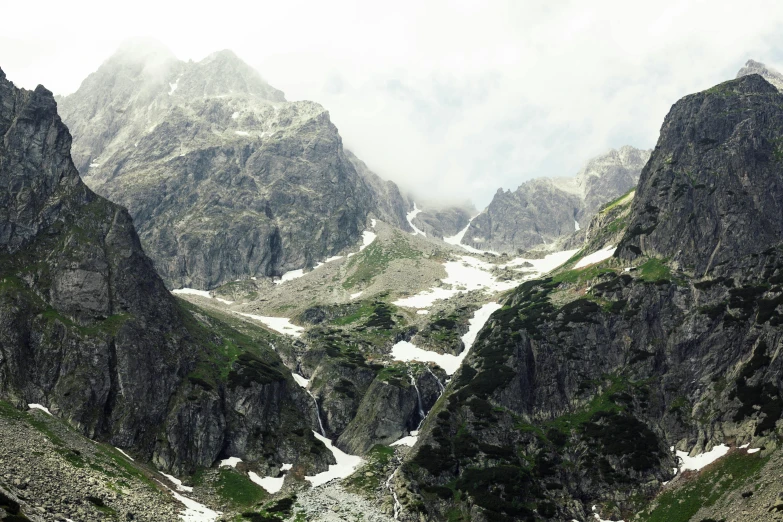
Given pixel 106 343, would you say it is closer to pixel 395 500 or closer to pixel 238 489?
pixel 238 489

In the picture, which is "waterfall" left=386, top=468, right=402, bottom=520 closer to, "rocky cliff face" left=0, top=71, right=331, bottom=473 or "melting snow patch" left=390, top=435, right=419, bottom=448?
"melting snow patch" left=390, top=435, right=419, bottom=448

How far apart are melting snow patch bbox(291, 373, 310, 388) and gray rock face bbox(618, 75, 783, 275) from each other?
8848cm

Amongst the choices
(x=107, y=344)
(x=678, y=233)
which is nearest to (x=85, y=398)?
(x=107, y=344)

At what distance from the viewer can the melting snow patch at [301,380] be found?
137 metres

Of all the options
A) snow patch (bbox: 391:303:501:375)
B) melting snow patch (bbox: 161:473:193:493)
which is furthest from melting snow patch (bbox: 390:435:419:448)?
melting snow patch (bbox: 161:473:193:493)

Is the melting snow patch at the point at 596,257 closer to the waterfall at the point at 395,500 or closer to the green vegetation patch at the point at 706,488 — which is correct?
the green vegetation patch at the point at 706,488

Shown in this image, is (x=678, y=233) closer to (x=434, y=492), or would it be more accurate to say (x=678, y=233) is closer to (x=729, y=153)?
(x=729, y=153)

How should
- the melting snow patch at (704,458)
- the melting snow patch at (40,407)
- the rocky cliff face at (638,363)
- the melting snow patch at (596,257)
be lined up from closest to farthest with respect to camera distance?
the melting snow patch at (704,458) < the rocky cliff face at (638,363) < the melting snow patch at (40,407) < the melting snow patch at (596,257)

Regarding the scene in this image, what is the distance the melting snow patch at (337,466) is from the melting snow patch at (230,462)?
45.0 ft

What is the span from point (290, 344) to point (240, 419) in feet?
169

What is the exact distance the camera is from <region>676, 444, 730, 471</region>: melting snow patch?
7775 centimetres

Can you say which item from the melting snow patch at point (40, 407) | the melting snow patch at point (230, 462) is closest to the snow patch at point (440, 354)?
the melting snow patch at point (230, 462)

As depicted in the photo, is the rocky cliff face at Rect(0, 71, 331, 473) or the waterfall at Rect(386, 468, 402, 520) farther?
the rocky cliff face at Rect(0, 71, 331, 473)

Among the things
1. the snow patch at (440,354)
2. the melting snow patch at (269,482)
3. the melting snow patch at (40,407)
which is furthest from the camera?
the snow patch at (440,354)
